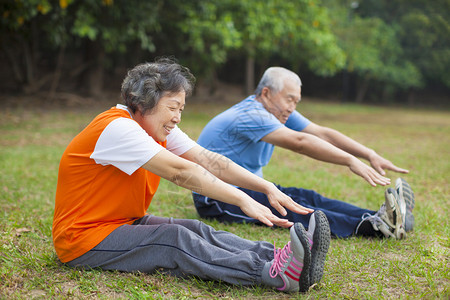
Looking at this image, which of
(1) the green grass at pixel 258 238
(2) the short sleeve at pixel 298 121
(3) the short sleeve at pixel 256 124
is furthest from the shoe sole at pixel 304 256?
(2) the short sleeve at pixel 298 121

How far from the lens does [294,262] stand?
2232 millimetres

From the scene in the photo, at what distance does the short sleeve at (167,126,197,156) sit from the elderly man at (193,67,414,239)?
841 mm

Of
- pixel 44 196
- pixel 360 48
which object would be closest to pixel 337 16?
pixel 360 48

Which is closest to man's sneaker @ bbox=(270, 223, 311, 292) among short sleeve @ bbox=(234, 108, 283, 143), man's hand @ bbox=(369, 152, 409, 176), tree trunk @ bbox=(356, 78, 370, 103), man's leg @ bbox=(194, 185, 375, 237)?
man's leg @ bbox=(194, 185, 375, 237)

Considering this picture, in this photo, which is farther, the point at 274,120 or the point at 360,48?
the point at 360,48

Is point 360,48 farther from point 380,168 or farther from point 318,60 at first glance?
point 380,168

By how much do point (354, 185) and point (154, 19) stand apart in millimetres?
7991

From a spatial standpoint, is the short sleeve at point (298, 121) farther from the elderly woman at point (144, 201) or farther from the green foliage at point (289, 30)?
the green foliage at point (289, 30)

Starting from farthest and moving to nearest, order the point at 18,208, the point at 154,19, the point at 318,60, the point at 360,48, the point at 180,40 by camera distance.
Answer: the point at 360,48 < the point at 318,60 < the point at 180,40 < the point at 154,19 < the point at 18,208

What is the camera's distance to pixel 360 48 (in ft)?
73.4

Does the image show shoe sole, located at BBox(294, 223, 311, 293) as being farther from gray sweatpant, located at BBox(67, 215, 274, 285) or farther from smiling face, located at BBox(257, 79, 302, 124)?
smiling face, located at BBox(257, 79, 302, 124)

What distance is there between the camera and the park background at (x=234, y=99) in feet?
8.30

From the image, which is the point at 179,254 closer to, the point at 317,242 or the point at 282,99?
the point at 317,242

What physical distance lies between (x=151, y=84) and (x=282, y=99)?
153 centimetres
